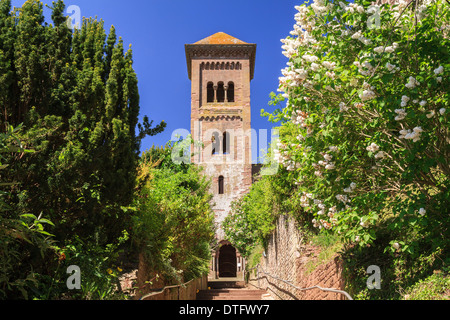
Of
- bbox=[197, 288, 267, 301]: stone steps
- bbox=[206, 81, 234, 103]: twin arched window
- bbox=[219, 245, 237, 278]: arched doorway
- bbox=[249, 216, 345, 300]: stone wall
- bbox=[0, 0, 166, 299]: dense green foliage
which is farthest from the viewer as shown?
bbox=[219, 245, 237, 278]: arched doorway

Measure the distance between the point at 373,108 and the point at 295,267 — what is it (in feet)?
22.7

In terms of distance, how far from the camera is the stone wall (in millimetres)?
7996

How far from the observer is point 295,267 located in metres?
10.8

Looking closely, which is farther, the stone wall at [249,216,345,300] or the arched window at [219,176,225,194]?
the arched window at [219,176,225,194]

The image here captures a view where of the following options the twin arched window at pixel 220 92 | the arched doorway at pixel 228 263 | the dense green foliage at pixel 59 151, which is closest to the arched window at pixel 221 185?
the arched doorway at pixel 228 263

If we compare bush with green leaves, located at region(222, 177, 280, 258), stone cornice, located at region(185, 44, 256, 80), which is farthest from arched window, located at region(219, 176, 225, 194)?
stone cornice, located at region(185, 44, 256, 80)

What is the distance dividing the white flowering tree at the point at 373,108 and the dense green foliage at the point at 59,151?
2700 mm

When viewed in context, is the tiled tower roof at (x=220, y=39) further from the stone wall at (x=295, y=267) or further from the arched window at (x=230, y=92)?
the stone wall at (x=295, y=267)

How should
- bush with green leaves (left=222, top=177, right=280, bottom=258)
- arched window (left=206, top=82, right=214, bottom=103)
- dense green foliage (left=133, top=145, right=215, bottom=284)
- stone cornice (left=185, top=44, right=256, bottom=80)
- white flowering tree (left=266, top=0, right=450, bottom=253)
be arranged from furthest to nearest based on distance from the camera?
arched window (left=206, top=82, right=214, bottom=103), stone cornice (left=185, top=44, right=256, bottom=80), bush with green leaves (left=222, top=177, right=280, bottom=258), dense green foliage (left=133, top=145, right=215, bottom=284), white flowering tree (left=266, top=0, right=450, bottom=253)

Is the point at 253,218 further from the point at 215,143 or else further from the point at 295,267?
the point at 215,143

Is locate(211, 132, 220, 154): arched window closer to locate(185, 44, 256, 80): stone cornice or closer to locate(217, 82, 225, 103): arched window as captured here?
locate(217, 82, 225, 103): arched window

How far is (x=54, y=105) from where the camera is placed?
16.7 ft

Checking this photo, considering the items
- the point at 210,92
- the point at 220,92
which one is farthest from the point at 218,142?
the point at 220,92

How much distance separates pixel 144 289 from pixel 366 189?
14.0 ft
